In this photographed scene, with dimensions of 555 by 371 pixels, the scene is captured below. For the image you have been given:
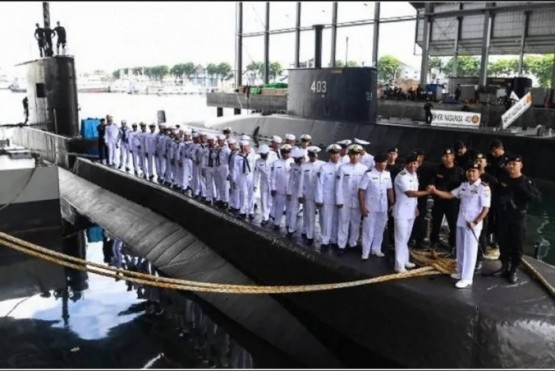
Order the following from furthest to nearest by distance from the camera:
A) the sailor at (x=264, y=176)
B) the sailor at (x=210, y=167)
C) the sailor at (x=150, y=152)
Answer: the sailor at (x=150, y=152), the sailor at (x=210, y=167), the sailor at (x=264, y=176)

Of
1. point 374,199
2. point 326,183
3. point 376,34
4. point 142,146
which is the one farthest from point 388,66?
point 374,199

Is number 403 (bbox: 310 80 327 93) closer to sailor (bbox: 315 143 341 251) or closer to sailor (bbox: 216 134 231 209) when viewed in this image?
sailor (bbox: 216 134 231 209)

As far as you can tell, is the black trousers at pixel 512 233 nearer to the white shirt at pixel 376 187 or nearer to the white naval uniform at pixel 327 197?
the white shirt at pixel 376 187

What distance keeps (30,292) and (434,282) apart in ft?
21.6

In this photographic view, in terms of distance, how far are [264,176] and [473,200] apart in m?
3.79

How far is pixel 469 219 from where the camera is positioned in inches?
222

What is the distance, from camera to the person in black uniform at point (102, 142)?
14.9m


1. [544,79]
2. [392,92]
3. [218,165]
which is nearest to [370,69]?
[218,165]

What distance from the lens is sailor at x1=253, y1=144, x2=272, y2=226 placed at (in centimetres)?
849

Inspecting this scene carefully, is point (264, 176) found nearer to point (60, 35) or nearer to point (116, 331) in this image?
point (116, 331)

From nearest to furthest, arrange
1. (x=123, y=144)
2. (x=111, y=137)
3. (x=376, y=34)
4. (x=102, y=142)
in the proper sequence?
(x=123, y=144), (x=111, y=137), (x=102, y=142), (x=376, y=34)

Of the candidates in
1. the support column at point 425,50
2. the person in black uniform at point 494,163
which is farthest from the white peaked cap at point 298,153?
the support column at point 425,50

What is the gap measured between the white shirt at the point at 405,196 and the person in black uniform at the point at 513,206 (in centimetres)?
91

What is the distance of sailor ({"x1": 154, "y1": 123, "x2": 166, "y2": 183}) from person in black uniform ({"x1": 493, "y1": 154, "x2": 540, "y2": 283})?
818 cm
